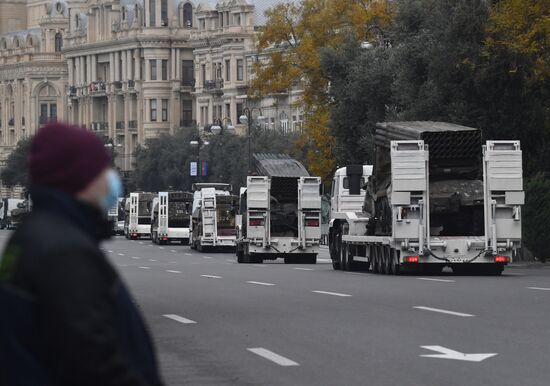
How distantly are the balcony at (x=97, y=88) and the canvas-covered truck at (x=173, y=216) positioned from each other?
10155 cm

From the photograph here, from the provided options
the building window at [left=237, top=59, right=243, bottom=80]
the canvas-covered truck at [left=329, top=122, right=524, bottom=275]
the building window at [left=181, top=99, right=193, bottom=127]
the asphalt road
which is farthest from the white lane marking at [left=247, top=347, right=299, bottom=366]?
the building window at [left=181, top=99, right=193, bottom=127]

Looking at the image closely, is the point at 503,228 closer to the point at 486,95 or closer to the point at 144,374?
the point at 486,95

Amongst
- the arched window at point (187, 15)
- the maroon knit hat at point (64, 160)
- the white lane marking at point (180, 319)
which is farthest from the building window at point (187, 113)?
the maroon knit hat at point (64, 160)

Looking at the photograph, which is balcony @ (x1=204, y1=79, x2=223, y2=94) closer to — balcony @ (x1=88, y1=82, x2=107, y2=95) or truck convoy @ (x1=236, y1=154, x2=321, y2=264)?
balcony @ (x1=88, y1=82, x2=107, y2=95)

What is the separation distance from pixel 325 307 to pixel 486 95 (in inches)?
1075

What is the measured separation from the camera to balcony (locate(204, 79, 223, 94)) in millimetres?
154625

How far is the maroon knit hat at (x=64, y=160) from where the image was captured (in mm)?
5594

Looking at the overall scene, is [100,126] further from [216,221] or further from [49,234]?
[49,234]

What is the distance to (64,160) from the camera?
5.60 meters

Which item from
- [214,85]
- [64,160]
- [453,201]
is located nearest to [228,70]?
[214,85]

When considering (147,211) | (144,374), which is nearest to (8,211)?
(147,211)

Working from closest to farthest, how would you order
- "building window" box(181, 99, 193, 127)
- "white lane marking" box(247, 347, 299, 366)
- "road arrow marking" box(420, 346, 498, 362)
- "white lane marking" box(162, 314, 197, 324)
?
"white lane marking" box(247, 347, 299, 366) → "road arrow marking" box(420, 346, 498, 362) → "white lane marking" box(162, 314, 197, 324) → "building window" box(181, 99, 193, 127)

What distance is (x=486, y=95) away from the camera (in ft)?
167

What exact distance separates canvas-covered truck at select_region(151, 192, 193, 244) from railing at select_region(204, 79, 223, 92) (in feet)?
209
